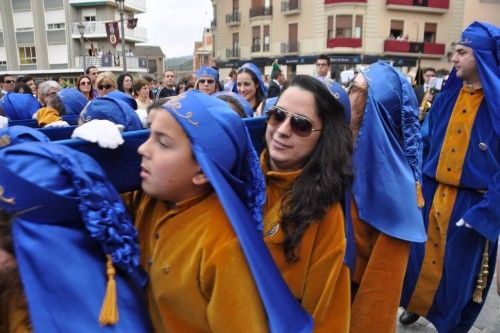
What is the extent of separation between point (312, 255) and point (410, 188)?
26.4 inches

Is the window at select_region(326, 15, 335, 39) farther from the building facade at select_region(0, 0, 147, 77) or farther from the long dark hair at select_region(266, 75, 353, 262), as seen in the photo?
Answer: the long dark hair at select_region(266, 75, 353, 262)

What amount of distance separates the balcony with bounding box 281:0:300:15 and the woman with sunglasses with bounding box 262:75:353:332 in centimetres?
3326

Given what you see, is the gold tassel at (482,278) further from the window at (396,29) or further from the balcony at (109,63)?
the window at (396,29)

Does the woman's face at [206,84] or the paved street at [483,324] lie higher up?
the woman's face at [206,84]

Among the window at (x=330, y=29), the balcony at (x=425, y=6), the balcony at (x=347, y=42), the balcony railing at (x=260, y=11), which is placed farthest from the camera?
the balcony railing at (x=260, y=11)

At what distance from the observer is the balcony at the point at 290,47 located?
109ft

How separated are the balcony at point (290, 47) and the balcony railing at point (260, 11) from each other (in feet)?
11.0

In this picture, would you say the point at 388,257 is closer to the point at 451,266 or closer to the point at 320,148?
the point at 320,148

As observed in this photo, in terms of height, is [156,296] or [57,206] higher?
[57,206]

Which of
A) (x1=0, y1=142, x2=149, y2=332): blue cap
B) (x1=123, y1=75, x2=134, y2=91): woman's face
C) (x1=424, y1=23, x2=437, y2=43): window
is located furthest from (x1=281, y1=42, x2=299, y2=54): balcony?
(x1=0, y1=142, x2=149, y2=332): blue cap

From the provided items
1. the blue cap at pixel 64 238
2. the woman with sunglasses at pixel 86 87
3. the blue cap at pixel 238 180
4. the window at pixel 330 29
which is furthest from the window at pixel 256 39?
the blue cap at pixel 64 238

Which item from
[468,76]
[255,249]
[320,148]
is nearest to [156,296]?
[255,249]

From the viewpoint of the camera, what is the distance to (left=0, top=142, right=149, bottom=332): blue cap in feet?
3.20

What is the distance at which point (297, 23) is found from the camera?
33.5m
